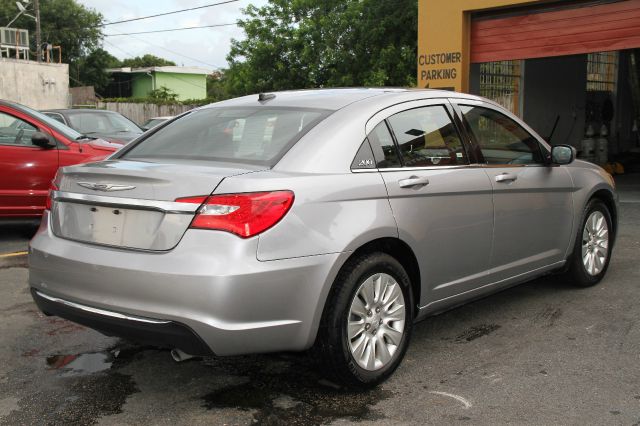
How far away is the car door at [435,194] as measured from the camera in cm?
387

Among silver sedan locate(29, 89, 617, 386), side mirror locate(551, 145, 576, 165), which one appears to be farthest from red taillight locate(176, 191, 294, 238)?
side mirror locate(551, 145, 576, 165)

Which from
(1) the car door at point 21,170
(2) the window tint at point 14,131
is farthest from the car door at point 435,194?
(2) the window tint at point 14,131

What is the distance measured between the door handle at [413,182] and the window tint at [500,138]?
2.68 ft

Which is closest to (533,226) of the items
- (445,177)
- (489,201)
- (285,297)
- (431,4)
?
(489,201)

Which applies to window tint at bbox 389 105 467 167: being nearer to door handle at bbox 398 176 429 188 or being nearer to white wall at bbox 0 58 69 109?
door handle at bbox 398 176 429 188

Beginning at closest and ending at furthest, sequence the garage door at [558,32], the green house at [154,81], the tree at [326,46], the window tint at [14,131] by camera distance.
A: the window tint at [14,131]
the garage door at [558,32]
the tree at [326,46]
the green house at [154,81]

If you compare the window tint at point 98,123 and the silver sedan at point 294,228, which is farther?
the window tint at point 98,123

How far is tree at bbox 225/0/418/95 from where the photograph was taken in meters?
25.6

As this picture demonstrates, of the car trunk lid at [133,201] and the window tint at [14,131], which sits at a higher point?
the window tint at [14,131]

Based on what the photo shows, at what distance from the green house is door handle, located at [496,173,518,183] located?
177ft

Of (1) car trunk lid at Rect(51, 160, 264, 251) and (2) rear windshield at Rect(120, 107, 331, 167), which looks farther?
(2) rear windshield at Rect(120, 107, 331, 167)

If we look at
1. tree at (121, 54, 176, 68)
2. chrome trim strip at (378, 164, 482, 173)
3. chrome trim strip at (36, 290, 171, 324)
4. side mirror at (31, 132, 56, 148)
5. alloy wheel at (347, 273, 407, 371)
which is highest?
tree at (121, 54, 176, 68)

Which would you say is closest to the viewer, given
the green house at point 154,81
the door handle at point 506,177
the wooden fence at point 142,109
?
the door handle at point 506,177

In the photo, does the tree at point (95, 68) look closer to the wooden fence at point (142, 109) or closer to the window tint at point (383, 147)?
the wooden fence at point (142, 109)
